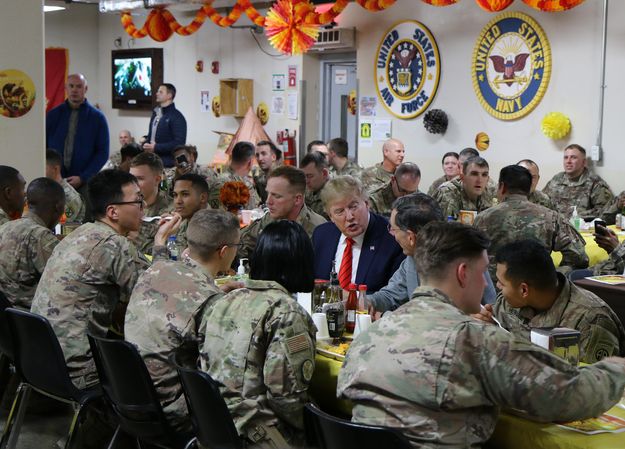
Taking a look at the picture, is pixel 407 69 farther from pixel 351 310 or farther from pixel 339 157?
pixel 351 310

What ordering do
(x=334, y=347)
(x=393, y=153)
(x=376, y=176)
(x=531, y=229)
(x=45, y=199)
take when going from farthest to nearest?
(x=376, y=176), (x=393, y=153), (x=531, y=229), (x=45, y=199), (x=334, y=347)

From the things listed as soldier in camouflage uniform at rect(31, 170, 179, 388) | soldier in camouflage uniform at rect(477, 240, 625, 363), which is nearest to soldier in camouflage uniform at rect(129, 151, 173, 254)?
soldier in camouflage uniform at rect(31, 170, 179, 388)

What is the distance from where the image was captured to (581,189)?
10023mm

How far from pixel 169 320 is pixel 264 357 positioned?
606mm

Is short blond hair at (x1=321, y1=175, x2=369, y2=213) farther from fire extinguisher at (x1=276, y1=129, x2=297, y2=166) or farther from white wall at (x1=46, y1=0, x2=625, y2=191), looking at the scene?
fire extinguisher at (x1=276, y1=129, x2=297, y2=166)

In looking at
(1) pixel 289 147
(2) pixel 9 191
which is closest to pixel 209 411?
(2) pixel 9 191

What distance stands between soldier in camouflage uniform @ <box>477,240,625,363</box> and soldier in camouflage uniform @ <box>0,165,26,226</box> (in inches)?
144

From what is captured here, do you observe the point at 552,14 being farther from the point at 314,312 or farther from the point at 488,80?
the point at 314,312

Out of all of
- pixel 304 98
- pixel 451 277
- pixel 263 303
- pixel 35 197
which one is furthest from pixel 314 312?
pixel 304 98

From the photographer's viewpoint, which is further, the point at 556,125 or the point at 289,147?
the point at 289,147

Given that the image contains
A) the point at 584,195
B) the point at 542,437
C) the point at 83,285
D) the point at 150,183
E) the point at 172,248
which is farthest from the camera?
the point at 584,195

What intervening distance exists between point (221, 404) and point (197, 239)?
976mm

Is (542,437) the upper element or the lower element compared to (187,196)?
lower

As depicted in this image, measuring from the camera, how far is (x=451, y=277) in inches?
111
